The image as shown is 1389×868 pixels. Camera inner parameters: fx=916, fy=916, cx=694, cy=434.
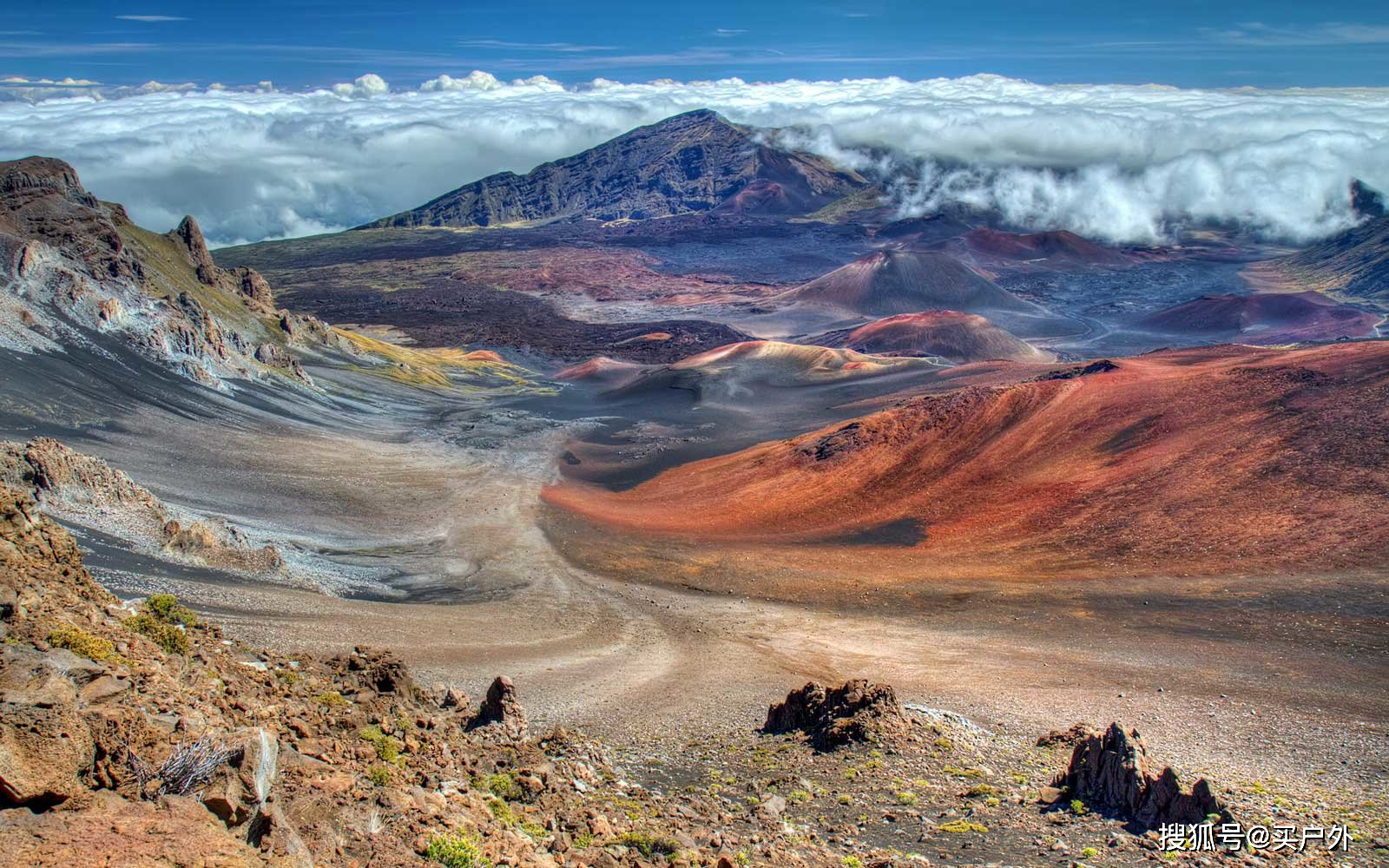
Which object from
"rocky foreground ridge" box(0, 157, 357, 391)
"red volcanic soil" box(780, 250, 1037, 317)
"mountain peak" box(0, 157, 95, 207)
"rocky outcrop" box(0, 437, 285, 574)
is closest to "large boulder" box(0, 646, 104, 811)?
"rocky outcrop" box(0, 437, 285, 574)

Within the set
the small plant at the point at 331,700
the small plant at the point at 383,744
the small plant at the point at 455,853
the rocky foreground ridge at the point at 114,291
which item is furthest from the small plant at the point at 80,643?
the rocky foreground ridge at the point at 114,291

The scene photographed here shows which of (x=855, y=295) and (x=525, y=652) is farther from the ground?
(x=855, y=295)

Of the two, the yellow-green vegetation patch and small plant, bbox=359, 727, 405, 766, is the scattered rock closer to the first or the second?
small plant, bbox=359, 727, 405, 766

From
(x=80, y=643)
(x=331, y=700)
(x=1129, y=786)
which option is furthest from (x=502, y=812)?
(x=1129, y=786)

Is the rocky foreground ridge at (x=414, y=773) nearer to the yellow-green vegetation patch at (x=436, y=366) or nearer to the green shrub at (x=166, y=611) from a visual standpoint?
the green shrub at (x=166, y=611)

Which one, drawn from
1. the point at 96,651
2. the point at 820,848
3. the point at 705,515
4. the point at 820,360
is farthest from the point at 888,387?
the point at 96,651

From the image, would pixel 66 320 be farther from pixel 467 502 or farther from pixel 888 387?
pixel 888 387

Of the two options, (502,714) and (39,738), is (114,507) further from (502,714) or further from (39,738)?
(39,738)
